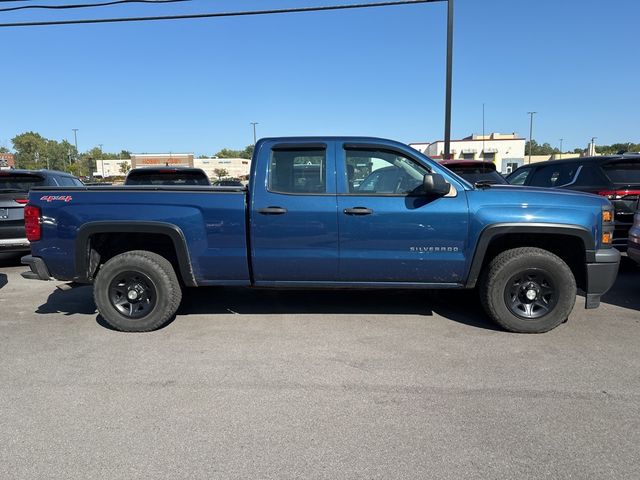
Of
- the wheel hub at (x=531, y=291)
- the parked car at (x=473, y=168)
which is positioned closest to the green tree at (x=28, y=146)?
the parked car at (x=473, y=168)

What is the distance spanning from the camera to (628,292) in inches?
242

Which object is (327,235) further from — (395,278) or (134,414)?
(134,414)

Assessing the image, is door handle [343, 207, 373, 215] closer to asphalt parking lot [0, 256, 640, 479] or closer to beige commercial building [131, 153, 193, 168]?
asphalt parking lot [0, 256, 640, 479]

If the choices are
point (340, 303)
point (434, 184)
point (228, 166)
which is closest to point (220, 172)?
point (228, 166)

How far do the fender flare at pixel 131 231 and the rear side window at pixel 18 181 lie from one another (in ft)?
14.1

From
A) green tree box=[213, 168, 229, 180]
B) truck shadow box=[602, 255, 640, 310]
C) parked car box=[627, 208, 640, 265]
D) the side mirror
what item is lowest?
truck shadow box=[602, 255, 640, 310]

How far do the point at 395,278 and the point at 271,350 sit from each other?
1.44 meters

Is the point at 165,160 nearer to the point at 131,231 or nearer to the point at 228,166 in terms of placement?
the point at 228,166

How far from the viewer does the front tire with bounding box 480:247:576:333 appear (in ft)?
14.6

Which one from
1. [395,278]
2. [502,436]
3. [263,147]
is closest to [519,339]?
[395,278]

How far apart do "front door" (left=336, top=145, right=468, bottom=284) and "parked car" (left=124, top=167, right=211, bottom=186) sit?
15.9 ft

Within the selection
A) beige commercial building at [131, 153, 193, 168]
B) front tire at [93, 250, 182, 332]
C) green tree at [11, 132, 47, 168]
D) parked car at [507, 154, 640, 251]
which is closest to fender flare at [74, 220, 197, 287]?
front tire at [93, 250, 182, 332]

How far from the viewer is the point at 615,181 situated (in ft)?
22.3

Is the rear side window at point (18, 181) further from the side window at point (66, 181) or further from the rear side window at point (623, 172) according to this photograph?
the rear side window at point (623, 172)
